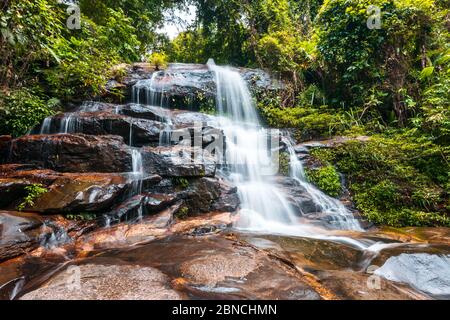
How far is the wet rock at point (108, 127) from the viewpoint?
661 centimetres

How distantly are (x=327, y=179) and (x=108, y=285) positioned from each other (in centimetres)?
584

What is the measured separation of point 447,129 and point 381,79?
3.22m

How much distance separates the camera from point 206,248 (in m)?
3.48

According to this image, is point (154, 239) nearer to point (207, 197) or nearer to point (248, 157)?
point (207, 197)

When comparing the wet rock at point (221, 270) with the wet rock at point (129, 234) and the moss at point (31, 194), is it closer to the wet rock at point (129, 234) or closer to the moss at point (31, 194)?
the wet rock at point (129, 234)

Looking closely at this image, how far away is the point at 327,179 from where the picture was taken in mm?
6828

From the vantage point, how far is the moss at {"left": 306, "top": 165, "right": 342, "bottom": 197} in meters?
6.69

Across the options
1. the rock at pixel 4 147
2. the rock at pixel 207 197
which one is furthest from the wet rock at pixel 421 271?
the rock at pixel 4 147

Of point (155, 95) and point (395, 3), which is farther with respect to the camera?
point (155, 95)

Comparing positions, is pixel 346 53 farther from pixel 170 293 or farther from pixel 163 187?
pixel 170 293

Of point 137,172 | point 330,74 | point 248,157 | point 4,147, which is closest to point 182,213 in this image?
point 137,172

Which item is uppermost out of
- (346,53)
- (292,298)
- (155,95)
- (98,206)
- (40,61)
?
(346,53)

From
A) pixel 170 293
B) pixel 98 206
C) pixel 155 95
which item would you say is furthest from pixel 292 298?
pixel 155 95

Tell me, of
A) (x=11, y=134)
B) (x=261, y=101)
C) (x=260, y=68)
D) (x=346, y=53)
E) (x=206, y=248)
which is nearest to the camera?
(x=206, y=248)
